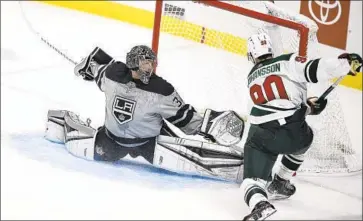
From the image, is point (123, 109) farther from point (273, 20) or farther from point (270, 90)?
point (273, 20)

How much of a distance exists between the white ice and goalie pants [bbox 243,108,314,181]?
16 centimetres

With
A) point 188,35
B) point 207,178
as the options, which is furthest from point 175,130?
point 188,35

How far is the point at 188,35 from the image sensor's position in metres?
3.43

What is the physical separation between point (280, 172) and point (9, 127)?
3.71ft

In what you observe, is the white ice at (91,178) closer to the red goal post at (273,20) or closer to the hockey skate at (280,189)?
the hockey skate at (280,189)

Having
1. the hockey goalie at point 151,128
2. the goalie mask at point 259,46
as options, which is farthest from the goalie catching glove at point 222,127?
the goalie mask at point 259,46

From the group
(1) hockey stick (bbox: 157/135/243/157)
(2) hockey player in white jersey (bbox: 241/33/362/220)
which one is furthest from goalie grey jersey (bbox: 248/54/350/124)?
(1) hockey stick (bbox: 157/135/243/157)

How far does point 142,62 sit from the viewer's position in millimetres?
2197

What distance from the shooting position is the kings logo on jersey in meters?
2.27

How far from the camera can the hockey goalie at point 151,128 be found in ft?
7.38

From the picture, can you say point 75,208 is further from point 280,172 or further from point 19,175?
point 280,172

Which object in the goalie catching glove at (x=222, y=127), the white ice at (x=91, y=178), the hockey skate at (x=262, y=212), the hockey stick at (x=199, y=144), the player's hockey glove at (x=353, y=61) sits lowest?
the white ice at (x=91, y=178)

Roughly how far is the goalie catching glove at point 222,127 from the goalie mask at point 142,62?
0.26 m

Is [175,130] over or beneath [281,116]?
beneath
